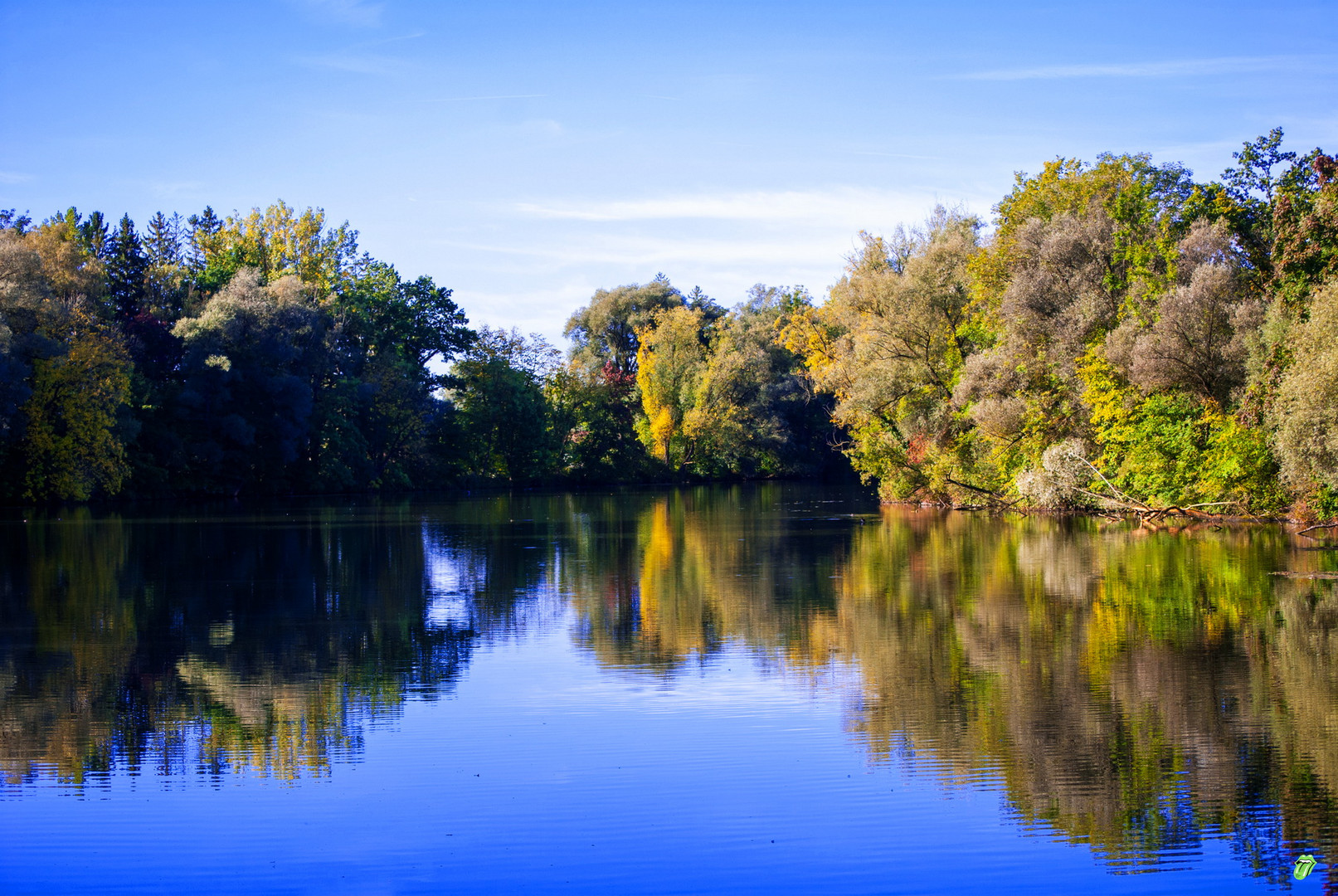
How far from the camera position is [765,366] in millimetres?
81562

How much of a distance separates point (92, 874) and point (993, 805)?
235 inches

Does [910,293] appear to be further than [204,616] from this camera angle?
Yes

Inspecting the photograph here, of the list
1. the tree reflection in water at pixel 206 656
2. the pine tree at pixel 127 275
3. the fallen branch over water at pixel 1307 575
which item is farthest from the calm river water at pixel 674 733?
the pine tree at pixel 127 275

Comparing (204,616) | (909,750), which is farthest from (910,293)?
(909,750)

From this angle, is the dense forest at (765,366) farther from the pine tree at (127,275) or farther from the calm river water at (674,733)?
the calm river water at (674,733)

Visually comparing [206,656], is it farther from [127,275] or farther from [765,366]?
[765,366]

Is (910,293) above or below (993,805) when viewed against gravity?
above

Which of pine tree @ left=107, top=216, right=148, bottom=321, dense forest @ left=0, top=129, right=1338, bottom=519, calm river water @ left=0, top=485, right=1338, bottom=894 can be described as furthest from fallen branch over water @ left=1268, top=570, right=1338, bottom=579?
pine tree @ left=107, top=216, right=148, bottom=321

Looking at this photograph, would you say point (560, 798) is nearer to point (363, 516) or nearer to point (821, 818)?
point (821, 818)

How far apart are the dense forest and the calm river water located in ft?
39.3

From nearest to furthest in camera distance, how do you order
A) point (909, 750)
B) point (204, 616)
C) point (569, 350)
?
1. point (909, 750)
2. point (204, 616)
3. point (569, 350)

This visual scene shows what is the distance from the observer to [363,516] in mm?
44844

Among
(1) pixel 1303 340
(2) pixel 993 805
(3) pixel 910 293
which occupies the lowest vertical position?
(2) pixel 993 805

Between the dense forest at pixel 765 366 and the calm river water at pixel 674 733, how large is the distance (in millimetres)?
11993
